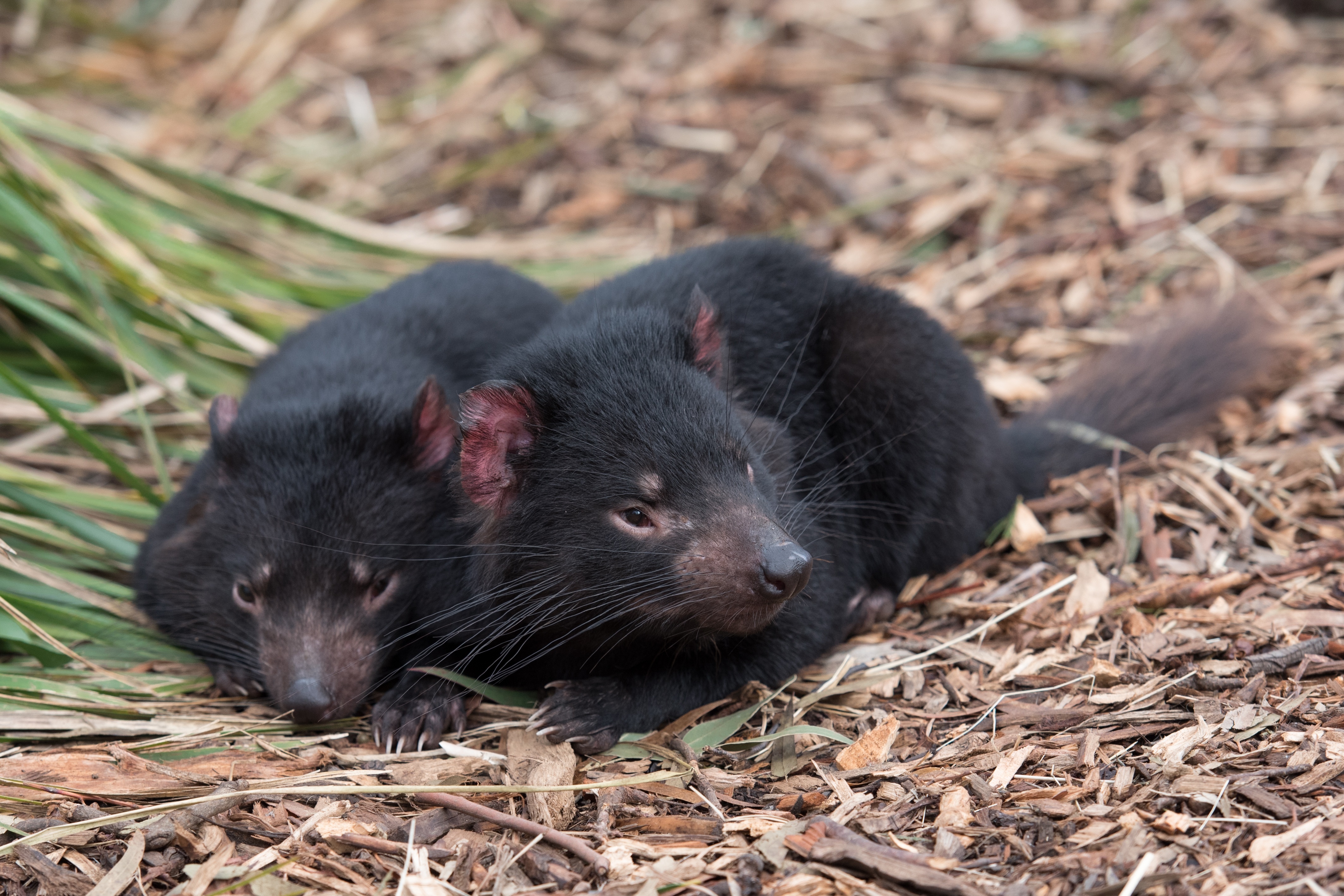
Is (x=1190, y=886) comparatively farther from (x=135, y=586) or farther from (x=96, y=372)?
(x=96, y=372)

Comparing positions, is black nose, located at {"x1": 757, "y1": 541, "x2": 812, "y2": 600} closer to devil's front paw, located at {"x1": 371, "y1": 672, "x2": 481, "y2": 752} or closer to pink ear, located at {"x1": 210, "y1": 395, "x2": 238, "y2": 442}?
devil's front paw, located at {"x1": 371, "y1": 672, "x2": 481, "y2": 752}

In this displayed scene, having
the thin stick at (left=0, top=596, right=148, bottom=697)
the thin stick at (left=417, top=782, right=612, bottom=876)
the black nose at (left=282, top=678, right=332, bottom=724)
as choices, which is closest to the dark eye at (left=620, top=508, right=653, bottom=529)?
the thin stick at (left=417, top=782, right=612, bottom=876)

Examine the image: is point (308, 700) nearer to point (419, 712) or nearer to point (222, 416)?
point (419, 712)

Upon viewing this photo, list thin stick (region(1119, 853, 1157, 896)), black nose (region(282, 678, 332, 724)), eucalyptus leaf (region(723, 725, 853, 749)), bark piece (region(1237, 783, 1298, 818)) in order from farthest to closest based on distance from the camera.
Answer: black nose (region(282, 678, 332, 724)) < eucalyptus leaf (region(723, 725, 853, 749)) < bark piece (region(1237, 783, 1298, 818)) < thin stick (region(1119, 853, 1157, 896))

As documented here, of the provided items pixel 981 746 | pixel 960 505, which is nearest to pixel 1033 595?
pixel 960 505

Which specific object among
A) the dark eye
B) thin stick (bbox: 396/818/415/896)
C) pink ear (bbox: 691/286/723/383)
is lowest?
thin stick (bbox: 396/818/415/896)

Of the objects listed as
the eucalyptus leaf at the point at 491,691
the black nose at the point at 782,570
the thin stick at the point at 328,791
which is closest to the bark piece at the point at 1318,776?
the black nose at the point at 782,570
